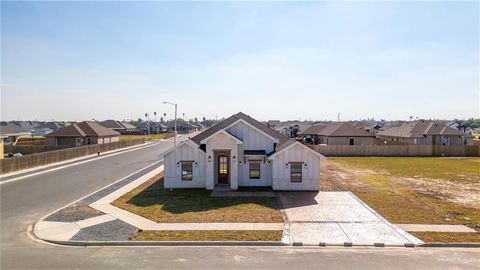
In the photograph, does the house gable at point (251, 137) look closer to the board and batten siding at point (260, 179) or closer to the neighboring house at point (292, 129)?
the board and batten siding at point (260, 179)

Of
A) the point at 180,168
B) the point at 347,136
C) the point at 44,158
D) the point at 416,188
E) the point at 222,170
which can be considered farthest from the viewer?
the point at 347,136

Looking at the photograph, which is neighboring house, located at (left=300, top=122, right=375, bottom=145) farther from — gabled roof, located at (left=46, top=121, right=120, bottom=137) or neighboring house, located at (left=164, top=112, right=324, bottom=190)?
gabled roof, located at (left=46, top=121, right=120, bottom=137)

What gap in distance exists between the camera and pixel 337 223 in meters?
16.5

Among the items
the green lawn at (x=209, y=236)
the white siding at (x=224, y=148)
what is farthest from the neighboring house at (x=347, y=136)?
the green lawn at (x=209, y=236)

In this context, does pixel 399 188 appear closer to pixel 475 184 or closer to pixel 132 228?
pixel 475 184

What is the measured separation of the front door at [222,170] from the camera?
84.0ft

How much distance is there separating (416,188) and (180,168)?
710 inches

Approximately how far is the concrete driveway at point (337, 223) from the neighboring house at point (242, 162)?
2.13 metres

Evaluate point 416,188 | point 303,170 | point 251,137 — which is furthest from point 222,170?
point 416,188

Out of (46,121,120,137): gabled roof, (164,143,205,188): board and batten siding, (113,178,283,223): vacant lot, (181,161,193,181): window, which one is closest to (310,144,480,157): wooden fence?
(164,143,205,188): board and batten siding

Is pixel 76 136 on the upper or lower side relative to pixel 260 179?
upper

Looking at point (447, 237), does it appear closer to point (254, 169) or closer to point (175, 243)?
point (175, 243)

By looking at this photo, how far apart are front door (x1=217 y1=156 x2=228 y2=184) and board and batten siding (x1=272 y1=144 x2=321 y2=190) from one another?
3830 mm

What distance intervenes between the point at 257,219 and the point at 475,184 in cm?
2096
